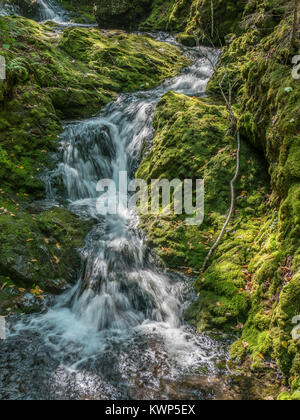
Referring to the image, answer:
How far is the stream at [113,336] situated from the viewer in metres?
3.69

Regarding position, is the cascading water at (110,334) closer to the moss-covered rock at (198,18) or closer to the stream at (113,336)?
the stream at (113,336)

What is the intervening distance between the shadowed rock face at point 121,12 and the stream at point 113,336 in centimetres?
1627

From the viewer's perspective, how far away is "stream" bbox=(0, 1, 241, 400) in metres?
3.69

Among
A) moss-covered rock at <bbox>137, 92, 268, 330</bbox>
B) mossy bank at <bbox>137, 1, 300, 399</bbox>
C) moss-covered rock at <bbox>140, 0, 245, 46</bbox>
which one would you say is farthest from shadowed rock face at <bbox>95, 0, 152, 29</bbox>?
moss-covered rock at <bbox>137, 92, 268, 330</bbox>

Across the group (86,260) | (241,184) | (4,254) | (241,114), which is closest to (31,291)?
(4,254)

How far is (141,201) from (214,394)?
176 inches

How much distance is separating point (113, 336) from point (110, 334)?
0.07m

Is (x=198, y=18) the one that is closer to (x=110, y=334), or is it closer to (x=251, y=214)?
(x=251, y=214)

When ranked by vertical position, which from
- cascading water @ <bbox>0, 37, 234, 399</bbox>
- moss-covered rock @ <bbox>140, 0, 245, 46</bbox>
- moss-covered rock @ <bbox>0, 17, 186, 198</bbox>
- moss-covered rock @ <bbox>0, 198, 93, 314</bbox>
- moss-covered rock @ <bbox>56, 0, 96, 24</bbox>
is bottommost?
cascading water @ <bbox>0, 37, 234, 399</bbox>

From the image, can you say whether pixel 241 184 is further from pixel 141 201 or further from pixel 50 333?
pixel 50 333

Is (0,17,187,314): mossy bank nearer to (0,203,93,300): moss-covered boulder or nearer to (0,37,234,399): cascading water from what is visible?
(0,203,93,300): moss-covered boulder

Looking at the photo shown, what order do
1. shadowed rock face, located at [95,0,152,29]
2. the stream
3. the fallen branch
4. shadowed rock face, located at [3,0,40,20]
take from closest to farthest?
the stream → the fallen branch → shadowed rock face, located at [95,0,152,29] → shadowed rock face, located at [3,0,40,20]

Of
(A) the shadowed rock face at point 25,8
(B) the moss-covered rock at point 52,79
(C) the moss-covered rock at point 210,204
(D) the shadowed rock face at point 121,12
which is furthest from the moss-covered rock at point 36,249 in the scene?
(A) the shadowed rock face at point 25,8

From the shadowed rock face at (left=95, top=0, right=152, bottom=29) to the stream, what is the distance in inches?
640
